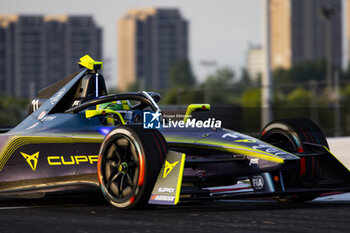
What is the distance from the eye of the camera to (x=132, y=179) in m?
7.62

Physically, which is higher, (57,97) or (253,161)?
(57,97)

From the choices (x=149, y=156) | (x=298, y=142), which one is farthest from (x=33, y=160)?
(x=298, y=142)

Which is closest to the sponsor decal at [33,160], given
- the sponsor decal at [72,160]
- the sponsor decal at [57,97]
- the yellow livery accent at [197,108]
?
the sponsor decal at [72,160]

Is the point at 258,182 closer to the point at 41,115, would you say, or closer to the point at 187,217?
the point at 187,217

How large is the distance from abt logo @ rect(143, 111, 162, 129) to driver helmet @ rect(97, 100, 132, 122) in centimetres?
110

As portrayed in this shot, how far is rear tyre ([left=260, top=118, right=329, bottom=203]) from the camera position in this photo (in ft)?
27.1

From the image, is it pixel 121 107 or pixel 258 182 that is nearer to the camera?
pixel 258 182

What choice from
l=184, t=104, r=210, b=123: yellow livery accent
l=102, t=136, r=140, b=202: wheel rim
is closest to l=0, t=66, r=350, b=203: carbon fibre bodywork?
l=102, t=136, r=140, b=202: wheel rim

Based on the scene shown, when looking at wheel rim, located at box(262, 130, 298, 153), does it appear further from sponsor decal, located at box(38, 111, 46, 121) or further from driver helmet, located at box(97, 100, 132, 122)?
sponsor decal, located at box(38, 111, 46, 121)

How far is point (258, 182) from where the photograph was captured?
7.70 meters

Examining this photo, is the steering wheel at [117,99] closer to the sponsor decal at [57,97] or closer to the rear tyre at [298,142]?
the sponsor decal at [57,97]

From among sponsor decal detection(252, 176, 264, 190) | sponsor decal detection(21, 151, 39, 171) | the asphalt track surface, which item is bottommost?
the asphalt track surface

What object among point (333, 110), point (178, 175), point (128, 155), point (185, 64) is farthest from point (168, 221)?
point (185, 64)

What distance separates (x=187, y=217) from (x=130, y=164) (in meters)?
0.93
